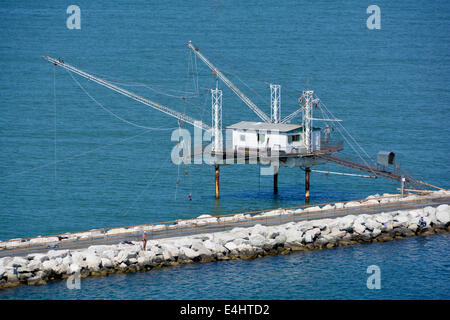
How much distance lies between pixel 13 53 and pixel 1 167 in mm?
69893

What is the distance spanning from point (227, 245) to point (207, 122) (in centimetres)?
6049

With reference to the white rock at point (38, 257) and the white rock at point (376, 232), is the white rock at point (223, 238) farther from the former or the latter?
the white rock at point (38, 257)

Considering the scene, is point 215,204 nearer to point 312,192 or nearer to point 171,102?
point 312,192

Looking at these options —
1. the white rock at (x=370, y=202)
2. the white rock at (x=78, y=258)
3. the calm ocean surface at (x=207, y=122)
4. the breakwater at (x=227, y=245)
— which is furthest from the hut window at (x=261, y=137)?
the white rock at (x=78, y=258)

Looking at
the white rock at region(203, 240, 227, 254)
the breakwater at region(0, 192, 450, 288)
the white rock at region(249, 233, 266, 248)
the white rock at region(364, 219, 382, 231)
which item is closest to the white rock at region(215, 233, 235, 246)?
the breakwater at region(0, 192, 450, 288)

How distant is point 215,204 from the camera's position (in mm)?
96938

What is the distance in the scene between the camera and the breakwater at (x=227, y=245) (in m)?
68.2

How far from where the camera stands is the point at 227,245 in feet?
242

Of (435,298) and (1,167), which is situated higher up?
(1,167)

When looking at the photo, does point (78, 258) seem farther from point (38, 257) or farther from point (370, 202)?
point (370, 202)

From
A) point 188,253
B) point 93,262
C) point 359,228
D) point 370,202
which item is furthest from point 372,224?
point 93,262

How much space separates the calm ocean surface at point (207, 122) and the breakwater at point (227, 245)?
4.18 feet

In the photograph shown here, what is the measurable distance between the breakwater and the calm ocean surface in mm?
1273
